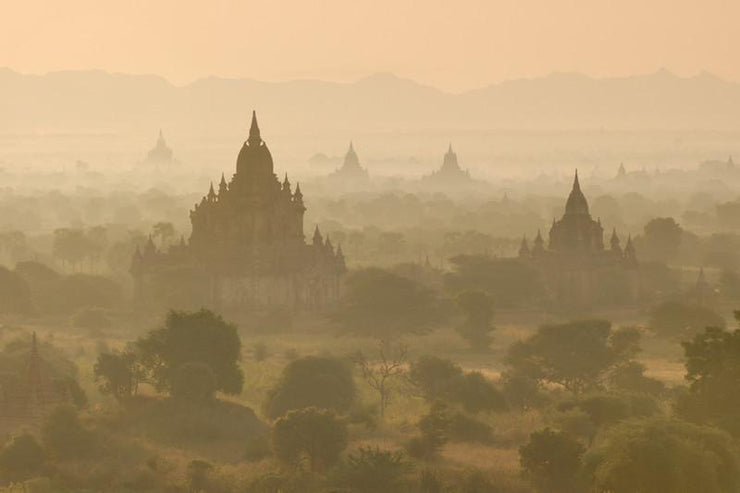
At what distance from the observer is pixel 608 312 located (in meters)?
97.6

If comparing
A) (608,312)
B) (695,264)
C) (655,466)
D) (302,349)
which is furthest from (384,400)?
(695,264)

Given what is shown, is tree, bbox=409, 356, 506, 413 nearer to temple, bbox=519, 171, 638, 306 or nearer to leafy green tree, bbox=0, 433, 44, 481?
leafy green tree, bbox=0, 433, 44, 481

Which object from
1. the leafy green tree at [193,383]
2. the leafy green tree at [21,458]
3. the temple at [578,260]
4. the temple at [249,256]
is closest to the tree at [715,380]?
the leafy green tree at [193,383]

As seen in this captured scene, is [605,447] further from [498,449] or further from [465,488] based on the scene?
[498,449]

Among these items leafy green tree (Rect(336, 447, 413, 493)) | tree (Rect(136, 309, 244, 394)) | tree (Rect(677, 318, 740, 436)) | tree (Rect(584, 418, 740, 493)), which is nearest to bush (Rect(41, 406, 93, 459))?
tree (Rect(136, 309, 244, 394))

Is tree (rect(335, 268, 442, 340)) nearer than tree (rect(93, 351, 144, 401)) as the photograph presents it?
No

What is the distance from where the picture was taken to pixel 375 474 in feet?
152

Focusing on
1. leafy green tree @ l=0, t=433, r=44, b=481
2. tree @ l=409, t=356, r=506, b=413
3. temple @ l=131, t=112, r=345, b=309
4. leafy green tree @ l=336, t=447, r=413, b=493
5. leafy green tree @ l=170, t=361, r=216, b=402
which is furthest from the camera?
temple @ l=131, t=112, r=345, b=309

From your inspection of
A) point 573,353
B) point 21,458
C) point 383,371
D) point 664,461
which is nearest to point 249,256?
point 383,371

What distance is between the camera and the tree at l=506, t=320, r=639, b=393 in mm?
67625

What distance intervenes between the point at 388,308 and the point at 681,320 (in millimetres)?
15841

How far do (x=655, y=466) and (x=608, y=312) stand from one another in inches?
2157

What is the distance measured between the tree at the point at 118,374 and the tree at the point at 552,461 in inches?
759

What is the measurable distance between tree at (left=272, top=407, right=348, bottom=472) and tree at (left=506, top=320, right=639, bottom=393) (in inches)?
703
